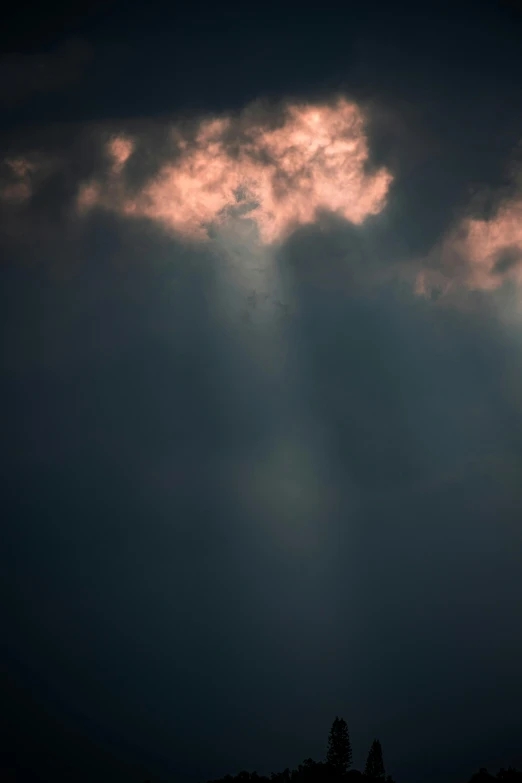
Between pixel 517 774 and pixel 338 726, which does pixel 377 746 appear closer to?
pixel 338 726

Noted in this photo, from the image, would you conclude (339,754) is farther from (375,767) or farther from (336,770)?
(375,767)

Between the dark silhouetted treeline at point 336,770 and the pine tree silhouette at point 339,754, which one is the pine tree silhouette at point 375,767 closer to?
the dark silhouetted treeline at point 336,770

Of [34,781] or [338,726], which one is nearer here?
[338,726]

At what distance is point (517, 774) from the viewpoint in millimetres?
66625

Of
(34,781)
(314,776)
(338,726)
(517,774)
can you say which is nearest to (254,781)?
(314,776)

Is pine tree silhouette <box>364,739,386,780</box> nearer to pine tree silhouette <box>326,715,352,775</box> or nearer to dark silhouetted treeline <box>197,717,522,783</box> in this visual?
dark silhouetted treeline <box>197,717,522,783</box>

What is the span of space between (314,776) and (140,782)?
158337 millimetres

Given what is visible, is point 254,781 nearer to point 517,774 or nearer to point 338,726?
point 338,726

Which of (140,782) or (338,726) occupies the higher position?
(338,726)

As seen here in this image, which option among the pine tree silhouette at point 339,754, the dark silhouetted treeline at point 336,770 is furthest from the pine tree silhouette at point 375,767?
the pine tree silhouette at point 339,754

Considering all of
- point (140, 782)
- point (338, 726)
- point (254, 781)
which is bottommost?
point (140, 782)

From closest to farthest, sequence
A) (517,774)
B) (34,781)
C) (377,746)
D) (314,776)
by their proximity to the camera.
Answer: (517,774)
(314,776)
(377,746)
(34,781)

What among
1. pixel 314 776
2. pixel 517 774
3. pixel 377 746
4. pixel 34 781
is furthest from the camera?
pixel 34 781

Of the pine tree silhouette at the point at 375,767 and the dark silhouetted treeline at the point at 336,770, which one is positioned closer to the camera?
the dark silhouetted treeline at the point at 336,770
